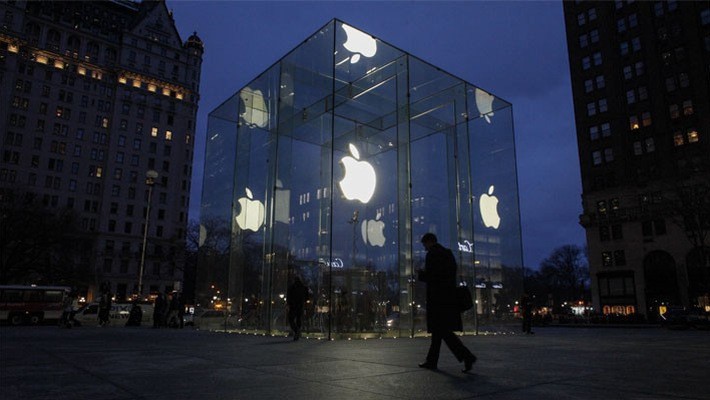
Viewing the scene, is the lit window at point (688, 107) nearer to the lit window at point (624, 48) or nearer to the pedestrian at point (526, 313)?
the lit window at point (624, 48)

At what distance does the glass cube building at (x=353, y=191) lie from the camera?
15.0m

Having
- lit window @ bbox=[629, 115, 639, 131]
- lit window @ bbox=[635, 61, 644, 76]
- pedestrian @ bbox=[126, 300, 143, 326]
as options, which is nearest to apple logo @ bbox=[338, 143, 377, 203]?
pedestrian @ bbox=[126, 300, 143, 326]

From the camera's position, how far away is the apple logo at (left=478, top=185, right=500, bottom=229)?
722 inches

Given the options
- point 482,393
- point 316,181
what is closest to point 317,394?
point 482,393

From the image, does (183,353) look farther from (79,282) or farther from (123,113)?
(123,113)

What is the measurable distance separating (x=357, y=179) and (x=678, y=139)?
144 feet

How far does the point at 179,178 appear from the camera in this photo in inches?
3226

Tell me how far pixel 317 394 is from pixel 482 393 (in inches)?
59.1

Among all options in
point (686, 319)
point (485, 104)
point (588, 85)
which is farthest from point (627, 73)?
point (485, 104)

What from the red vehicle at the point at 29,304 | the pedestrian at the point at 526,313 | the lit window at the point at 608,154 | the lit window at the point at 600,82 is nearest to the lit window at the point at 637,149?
the lit window at the point at 608,154

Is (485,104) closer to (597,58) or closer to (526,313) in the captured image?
(526,313)

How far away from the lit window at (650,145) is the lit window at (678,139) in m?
1.79

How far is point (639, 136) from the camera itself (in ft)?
162

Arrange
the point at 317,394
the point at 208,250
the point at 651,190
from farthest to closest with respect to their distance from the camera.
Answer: the point at 651,190, the point at 208,250, the point at 317,394
